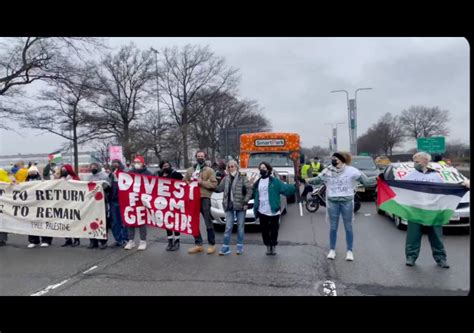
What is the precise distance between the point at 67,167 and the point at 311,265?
19.4 feet

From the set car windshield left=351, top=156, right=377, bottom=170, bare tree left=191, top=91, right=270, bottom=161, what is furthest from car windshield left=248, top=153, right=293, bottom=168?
bare tree left=191, top=91, right=270, bottom=161

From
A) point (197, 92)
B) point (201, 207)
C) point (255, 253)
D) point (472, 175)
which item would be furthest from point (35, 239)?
point (197, 92)

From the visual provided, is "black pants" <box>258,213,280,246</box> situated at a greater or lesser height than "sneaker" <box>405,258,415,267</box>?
greater

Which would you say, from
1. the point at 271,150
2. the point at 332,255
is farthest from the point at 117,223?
the point at 271,150

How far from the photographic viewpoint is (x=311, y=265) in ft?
17.7

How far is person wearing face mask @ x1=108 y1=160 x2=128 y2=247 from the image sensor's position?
6.84 m

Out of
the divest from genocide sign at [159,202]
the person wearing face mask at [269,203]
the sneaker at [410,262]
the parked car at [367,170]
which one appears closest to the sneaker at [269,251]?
the person wearing face mask at [269,203]

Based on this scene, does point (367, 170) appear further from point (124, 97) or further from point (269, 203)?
point (124, 97)

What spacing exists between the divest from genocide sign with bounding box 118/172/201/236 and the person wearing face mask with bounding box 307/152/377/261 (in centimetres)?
257

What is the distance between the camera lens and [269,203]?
5.93m

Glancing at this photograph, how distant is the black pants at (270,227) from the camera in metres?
5.96

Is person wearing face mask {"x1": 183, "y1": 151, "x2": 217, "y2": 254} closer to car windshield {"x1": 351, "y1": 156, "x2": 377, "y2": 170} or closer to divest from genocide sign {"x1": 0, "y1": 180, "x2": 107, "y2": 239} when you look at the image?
divest from genocide sign {"x1": 0, "y1": 180, "x2": 107, "y2": 239}

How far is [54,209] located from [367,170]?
11349 mm
